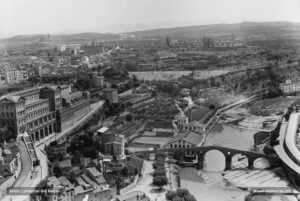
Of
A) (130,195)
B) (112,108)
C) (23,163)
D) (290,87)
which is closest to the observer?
(130,195)

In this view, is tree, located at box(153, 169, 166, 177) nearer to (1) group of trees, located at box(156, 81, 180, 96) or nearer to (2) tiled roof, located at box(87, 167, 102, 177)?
(2) tiled roof, located at box(87, 167, 102, 177)

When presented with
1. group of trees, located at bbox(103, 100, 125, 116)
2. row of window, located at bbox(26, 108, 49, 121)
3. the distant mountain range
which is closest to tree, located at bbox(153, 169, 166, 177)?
row of window, located at bbox(26, 108, 49, 121)

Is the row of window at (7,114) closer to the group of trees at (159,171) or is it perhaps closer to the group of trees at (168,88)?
the group of trees at (159,171)

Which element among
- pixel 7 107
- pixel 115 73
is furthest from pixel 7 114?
pixel 115 73

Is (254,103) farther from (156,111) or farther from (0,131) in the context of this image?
(0,131)

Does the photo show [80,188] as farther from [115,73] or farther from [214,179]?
[115,73]

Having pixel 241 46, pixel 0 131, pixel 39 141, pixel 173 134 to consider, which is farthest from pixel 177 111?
pixel 241 46

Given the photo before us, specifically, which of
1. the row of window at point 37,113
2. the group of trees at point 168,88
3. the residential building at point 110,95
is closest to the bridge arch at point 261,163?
the row of window at point 37,113
